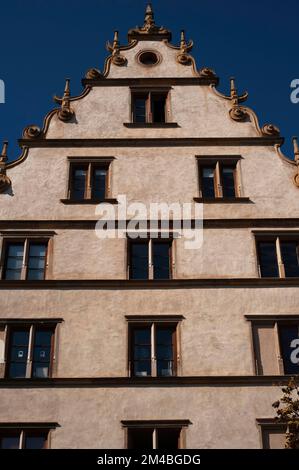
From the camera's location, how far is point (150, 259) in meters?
22.9

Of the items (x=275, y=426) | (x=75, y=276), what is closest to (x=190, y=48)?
(x=75, y=276)

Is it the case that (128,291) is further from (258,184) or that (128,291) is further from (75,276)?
(258,184)

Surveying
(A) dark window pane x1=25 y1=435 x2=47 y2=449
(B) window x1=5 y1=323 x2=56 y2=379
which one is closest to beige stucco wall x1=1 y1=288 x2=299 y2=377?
(B) window x1=5 y1=323 x2=56 y2=379


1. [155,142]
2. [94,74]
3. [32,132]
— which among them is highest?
[94,74]

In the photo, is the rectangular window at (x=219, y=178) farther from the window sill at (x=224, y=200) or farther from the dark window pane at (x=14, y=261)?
the dark window pane at (x=14, y=261)

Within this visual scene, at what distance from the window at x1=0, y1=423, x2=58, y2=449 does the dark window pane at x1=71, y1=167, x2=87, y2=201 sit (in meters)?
7.55

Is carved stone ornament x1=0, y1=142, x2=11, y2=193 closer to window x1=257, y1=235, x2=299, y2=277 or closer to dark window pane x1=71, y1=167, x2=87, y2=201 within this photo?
dark window pane x1=71, y1=167, x2=87, y2=201

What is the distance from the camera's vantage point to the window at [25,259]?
74.2 feet

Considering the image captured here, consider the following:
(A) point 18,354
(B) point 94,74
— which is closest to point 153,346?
(A) point 18,354

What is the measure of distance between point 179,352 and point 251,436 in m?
2.99

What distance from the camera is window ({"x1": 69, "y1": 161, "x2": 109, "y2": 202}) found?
24.3 metres

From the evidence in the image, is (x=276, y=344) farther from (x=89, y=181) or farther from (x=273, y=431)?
(x=89, y=181)

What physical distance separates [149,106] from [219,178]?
12.8 ft

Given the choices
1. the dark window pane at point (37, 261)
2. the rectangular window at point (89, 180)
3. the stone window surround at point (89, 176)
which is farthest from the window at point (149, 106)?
the dark window pane at point (37, 261)
